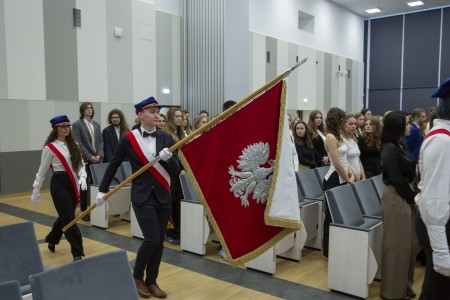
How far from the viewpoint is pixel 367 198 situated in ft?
13.5

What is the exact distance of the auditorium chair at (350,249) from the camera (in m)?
3.30

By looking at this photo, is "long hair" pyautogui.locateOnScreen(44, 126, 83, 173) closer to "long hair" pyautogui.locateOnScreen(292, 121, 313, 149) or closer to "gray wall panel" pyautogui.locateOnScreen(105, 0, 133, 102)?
"long hair" pyautogui.locateOnScreen(292, 121, 313, 149)

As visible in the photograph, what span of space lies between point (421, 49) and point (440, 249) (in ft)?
48.7

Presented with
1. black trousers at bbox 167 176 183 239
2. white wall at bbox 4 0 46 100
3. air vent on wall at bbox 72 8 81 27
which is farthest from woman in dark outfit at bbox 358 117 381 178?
air vent on wall at bbox 72 8 81 27

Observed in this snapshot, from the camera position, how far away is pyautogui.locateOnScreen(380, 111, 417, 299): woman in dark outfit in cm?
312

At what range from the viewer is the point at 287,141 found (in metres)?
2.40

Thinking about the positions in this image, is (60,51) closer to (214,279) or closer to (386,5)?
(214,279)

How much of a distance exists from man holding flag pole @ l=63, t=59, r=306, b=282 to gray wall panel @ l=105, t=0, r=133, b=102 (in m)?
6.93

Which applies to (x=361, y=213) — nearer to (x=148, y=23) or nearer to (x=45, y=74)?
(x=45, y=74)

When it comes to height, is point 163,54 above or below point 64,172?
above

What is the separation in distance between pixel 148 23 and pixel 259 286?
7419 millimetres

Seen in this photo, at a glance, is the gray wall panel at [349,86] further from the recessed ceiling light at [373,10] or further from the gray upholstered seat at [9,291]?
the gray upholstered seat at [9,291]

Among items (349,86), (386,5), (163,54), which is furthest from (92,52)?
(386,5)

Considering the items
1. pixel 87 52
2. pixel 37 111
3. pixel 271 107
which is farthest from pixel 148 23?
pixel 271 107
